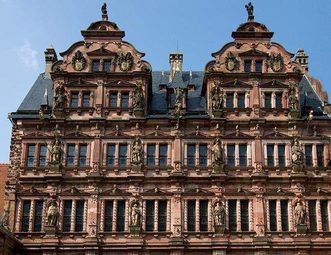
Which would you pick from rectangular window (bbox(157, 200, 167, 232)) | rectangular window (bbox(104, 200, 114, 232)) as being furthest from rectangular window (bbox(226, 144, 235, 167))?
rectangular window (bbox(104, 200, 114, 232))

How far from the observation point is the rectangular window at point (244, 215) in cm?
3969

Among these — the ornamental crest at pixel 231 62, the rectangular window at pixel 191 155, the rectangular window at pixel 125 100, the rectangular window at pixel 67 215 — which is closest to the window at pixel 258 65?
the ornamental crest at pixel 231 62

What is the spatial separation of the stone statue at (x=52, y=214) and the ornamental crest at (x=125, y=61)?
1159 centimetres

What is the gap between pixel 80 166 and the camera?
1619 inches

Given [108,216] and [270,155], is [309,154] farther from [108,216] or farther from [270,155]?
[108,216]

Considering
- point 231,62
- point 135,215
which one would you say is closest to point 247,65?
point 231,62

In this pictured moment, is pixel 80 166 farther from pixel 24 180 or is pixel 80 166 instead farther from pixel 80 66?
pixel 80 66

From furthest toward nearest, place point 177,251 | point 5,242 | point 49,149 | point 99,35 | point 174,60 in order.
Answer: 1. point 174,60
2. point 99,35
3. point 49,149
4. point 177,251
5. point 5,242

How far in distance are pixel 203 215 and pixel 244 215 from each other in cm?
289

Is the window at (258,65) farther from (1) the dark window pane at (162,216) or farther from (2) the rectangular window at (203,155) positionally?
(1) the dark window pane at (162,216)

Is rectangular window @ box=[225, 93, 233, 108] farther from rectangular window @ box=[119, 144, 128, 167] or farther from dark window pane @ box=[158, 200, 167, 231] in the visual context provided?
dark window pane @ box=[158, 200, 167, 231]

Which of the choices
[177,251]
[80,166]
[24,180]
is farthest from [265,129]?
[24,180]

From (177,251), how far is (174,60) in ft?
57.7

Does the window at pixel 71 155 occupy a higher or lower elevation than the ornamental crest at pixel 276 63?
lower
